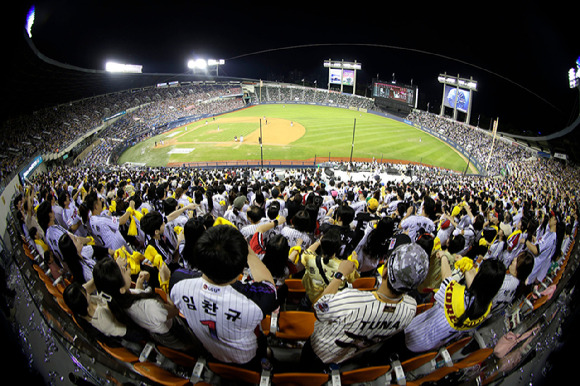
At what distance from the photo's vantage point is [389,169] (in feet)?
99.0

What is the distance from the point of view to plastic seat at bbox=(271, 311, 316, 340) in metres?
2.77

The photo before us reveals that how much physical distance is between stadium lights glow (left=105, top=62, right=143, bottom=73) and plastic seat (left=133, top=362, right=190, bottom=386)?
65273 mm

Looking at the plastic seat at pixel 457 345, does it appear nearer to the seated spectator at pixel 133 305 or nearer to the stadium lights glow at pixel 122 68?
the seated spectator at pixel 133 305

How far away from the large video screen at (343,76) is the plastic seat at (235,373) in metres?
84.3

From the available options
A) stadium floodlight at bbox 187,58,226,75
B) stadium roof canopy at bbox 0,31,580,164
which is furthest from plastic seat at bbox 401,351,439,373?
stadium floodlight at bbox 187,58,226,75

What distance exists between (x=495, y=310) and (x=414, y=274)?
2.24m

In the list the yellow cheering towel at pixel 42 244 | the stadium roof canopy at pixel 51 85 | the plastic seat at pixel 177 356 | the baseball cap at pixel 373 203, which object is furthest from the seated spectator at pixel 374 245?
the yellow cheering towel at pixel 42 244

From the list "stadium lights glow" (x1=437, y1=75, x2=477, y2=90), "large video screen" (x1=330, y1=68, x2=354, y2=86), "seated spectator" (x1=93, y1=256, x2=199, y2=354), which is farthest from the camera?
"large video screen" (x1=330, y1=68, x2=354, y2=86)

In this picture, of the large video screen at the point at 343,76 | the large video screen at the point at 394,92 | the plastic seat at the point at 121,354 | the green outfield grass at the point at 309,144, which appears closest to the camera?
the plastic seat at the point at 121,354

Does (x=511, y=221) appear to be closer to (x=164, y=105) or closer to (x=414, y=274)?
(x=414, y=274)

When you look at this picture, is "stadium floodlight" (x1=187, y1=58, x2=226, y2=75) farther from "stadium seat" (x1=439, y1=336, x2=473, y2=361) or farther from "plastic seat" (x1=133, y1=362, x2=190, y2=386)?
"stadium seat" (x1=439, y1=336, x2=473, y2=361)

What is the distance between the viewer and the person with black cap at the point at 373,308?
2201 millimetres

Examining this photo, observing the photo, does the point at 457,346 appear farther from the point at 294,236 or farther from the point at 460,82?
the point at 460,82

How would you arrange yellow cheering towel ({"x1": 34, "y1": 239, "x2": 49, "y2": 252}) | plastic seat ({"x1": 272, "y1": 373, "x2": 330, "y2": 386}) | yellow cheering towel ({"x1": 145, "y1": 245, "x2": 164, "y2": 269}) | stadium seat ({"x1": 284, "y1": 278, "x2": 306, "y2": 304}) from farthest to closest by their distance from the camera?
yellow cheering towel ({"x1": 34, "y1": 239, "x2": 49, "y2": 252})
yellow cheering towel ({"x1": 145, "y1": 245, "x2": 164, "y2": 269})
stadium seat ({"x1": 284, "y1": 278, "x2": 306, "y2": 304})
plastic seat ({"x1": 272, "y1": 373, "x2": 330, "y2": 386})
